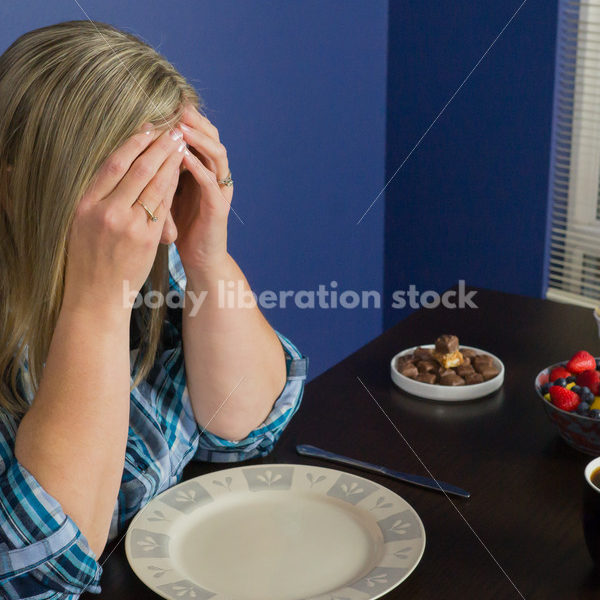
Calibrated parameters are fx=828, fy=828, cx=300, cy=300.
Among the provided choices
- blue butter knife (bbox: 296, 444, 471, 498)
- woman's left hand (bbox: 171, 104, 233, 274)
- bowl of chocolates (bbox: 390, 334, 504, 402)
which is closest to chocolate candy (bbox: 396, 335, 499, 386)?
bowl of chocolates (bbox: 390, 334, 504, 402)

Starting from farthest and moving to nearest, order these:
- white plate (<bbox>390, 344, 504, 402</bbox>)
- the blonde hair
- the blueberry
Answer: white plate (<bbox>390, 344, 504, 402</bbox>) → the blueberry → the blonde hair

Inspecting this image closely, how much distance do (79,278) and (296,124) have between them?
148 cm

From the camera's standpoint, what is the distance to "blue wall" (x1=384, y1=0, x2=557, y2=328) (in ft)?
7.62

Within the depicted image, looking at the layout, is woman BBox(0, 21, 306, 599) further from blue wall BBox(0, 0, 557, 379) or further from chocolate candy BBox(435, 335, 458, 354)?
blue wall BBox(0, 0, 557, 379)

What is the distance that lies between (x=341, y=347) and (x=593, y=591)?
194 centimetres

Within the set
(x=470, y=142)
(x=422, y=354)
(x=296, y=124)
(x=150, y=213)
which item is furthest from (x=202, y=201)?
(x=470, y=142)

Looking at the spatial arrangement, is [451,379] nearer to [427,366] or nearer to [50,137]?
[427,366]

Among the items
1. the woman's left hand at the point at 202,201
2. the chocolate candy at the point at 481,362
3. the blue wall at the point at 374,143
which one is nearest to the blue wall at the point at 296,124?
the blue wall at the point at 374,143

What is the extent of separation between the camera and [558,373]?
1061 millimetres

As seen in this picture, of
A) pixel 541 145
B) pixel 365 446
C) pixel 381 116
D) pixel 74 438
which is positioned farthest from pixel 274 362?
pixel 381 116

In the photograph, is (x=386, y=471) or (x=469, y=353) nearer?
(x=386, y=471)

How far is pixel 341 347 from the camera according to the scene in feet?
8.81

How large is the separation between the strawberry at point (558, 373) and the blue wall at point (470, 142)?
4.66 ft

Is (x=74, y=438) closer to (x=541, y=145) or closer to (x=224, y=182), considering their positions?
(x=224, y=182)
